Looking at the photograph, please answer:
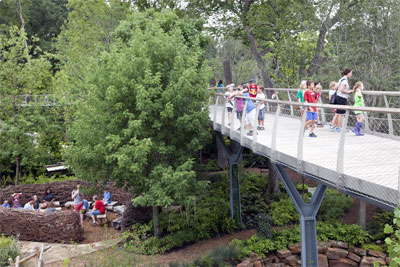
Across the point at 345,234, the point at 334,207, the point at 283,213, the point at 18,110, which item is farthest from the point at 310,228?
the point at 18,110

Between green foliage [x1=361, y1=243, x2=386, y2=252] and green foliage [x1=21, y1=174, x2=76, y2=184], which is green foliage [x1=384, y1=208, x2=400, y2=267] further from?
green foliage [x1=21, y1=174, x2=76, y2=184]

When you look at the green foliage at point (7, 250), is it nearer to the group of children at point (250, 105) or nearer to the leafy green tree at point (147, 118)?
the leafy green tree at point (147, 118)

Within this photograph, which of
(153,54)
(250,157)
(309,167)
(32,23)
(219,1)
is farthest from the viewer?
(32,23)

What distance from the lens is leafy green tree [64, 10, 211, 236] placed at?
39.5ft

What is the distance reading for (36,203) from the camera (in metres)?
17.9

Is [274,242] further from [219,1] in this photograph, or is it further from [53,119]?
[53,119]

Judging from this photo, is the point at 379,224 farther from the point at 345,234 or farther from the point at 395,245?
the point at 395,245

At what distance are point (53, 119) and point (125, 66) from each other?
42.9ft

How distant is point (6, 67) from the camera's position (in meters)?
20.7

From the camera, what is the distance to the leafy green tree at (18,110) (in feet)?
67.9

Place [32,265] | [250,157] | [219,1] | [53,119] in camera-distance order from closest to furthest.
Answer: [32,265]
[219,1]
[53,119]
[250,157]

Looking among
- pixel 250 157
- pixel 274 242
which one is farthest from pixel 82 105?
pixel 250 157

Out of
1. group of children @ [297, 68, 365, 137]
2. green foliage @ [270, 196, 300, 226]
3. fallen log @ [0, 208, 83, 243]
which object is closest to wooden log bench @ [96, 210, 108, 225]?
fallen log @ [0, 208, 83, 243]

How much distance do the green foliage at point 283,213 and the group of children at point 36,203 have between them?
9.23m
